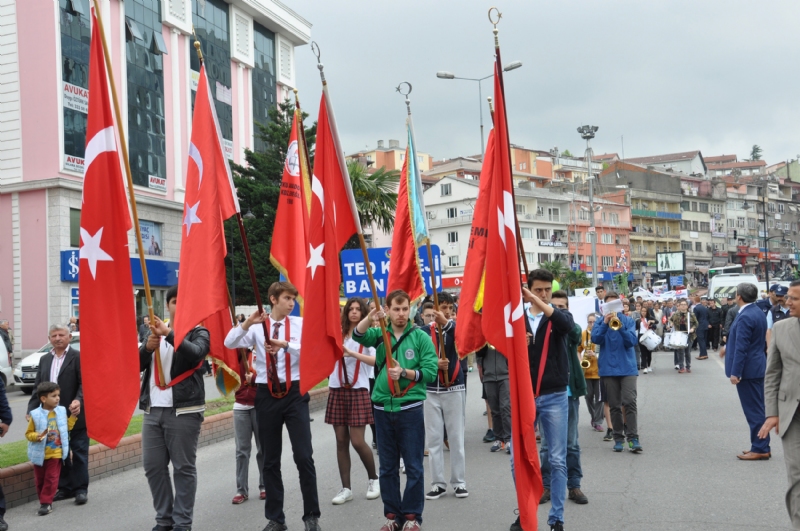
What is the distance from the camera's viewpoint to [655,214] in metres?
109

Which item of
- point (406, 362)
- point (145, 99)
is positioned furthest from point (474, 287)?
point (145, 99)

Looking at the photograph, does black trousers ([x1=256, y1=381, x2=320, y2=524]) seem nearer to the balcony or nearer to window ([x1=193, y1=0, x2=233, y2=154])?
window ([x1=193, y1=0, x2=233, y2=154])

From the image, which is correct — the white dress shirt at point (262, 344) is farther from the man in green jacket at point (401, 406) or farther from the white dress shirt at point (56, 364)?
the white dress shirt at point (56, 364)

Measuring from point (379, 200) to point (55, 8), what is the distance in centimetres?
1442

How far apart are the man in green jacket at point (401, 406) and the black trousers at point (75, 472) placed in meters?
3.61

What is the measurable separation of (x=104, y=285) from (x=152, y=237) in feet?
107

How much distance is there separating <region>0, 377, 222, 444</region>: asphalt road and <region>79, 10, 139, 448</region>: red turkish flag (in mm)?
7433

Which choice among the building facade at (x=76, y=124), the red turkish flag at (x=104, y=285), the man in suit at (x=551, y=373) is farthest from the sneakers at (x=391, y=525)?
the building facade at (x=76, y=124)

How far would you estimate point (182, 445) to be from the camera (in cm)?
651

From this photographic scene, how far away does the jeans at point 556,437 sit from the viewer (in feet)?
21.7

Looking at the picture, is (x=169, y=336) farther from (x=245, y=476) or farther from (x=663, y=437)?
(x=663, y=437)

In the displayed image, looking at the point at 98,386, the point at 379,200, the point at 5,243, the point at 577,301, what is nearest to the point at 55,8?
the point at 5,243

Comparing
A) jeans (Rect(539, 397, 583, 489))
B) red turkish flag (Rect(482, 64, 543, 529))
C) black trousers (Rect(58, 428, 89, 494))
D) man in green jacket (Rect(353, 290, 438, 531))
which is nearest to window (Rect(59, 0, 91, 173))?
black trousers (Rect(58, 428, 89, 494))

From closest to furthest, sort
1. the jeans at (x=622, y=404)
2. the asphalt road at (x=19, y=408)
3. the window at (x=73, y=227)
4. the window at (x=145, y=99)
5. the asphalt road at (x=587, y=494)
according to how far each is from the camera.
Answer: the asphalt road at (x=587, y=494) → the jeans at (x=622, y=404) → the asphalt road at (x=19, y=408) → the window at (x=73, y=227) → the window at (x=145, y=99)
